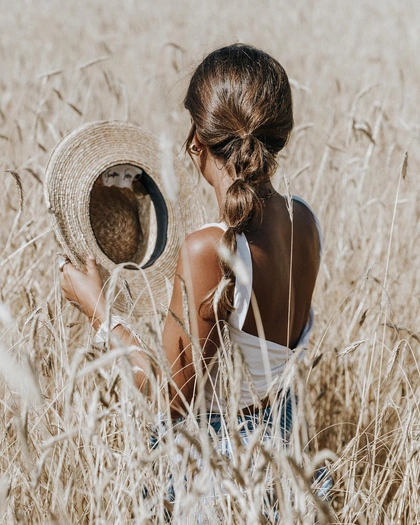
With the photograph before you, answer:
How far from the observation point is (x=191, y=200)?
2254 mm

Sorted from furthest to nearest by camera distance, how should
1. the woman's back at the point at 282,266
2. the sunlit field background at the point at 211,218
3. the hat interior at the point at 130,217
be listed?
the hat interior at the point at 130,217 → the woman's back at the point at 282,266 → the sunlit field background at the point at 211,218

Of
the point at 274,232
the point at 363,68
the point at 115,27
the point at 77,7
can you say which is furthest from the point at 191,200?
the point at 77,7

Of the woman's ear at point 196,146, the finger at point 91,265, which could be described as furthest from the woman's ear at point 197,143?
the finger at point 91,265

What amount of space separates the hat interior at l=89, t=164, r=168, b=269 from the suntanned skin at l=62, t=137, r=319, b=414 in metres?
0.35

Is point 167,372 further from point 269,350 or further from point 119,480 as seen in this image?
point 269,350

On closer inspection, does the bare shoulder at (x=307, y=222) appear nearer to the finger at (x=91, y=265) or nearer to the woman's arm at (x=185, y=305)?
the woman's arm at (x=185, y=305)

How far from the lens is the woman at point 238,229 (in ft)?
5.11

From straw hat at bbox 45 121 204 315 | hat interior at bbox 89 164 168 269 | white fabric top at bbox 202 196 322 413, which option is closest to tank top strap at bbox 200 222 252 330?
white fabric top at bbox 202 196 322 413

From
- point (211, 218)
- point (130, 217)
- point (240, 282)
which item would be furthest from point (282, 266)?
point (211, 218)

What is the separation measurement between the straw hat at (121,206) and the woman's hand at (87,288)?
4 cm

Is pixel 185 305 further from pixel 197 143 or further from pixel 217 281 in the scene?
pixel 197 143

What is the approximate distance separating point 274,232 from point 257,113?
291mm

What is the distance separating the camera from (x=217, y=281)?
5.17ft

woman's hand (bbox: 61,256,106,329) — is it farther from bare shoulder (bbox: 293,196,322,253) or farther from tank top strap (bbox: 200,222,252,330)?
bare shoulder (bbox: 293,196,322,253)
